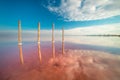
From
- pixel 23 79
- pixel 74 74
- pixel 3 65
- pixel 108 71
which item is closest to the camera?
pixel 23 79

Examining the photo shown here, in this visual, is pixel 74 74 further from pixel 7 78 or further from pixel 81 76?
pixel 7 78

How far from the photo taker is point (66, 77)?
700cm

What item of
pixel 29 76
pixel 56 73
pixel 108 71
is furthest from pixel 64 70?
pixel 108 71

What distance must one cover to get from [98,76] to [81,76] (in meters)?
1.27

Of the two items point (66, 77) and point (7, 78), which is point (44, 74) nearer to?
point (66, 77)

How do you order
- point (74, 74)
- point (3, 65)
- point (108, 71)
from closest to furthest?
point (74, 74) < point (108, 71) < point (3, 65)

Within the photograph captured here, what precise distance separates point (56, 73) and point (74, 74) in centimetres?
141

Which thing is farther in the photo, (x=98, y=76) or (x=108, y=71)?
(x=108, y=71)

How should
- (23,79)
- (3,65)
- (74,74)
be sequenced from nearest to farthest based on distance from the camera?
1. (23,79)
2. (74,74)
3. (3,65)

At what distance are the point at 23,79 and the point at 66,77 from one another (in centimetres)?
307

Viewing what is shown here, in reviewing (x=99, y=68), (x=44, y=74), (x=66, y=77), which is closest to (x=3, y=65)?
(x=44, y=74)

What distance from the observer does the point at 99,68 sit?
27.3 feet

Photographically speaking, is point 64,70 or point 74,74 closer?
point 74,74

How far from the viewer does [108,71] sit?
25.9 ft
